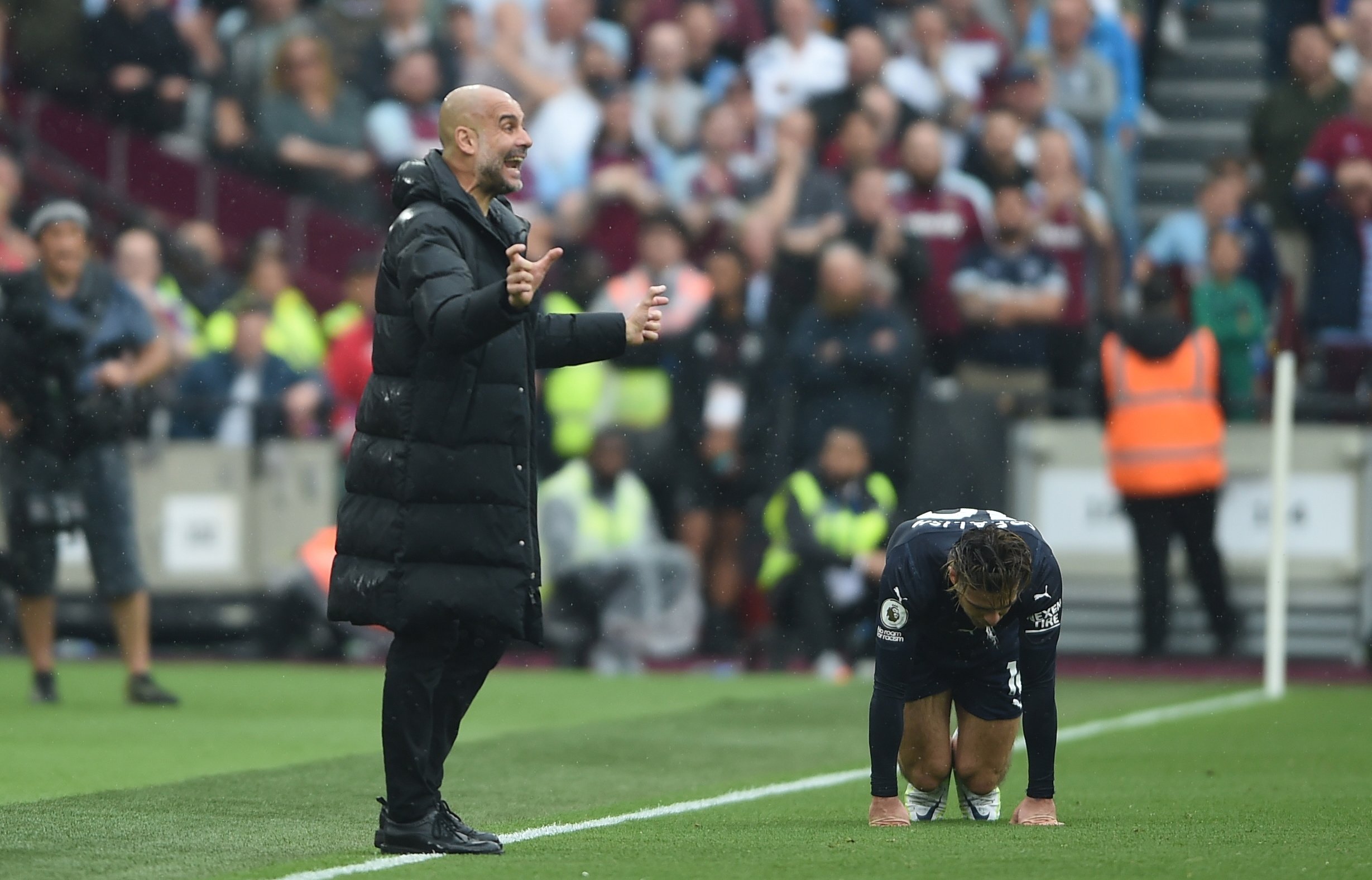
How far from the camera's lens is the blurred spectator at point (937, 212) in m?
17.7

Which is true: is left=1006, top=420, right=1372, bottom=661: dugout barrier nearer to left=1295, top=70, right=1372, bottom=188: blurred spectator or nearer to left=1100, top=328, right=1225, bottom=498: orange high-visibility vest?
left=1100, top=328, right=1225, bottom=498: orange high-visibility vest

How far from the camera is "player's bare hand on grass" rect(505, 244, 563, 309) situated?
6.73 metres

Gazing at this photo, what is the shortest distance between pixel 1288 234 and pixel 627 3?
249 inches

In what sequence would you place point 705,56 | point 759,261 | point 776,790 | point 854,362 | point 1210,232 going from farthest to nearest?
point 705,56, point 759,261, point 1210,232, point 854,362, point 776,790

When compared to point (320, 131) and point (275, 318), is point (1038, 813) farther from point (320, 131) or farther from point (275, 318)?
point (320, 131)

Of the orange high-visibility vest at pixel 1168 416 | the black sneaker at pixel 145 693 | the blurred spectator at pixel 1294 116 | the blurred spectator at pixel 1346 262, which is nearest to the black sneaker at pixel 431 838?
the black sneaker at pixel 145 693

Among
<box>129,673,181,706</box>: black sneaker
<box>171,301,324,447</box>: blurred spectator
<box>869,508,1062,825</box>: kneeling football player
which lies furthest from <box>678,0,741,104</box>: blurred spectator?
<box>869,508,1062,825</box>: kneeling football player

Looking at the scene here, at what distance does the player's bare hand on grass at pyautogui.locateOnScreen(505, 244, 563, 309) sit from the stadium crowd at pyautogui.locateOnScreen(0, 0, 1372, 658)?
8.84m

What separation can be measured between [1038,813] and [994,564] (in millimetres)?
1092

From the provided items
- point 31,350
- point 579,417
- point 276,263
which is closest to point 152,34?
point 276,263

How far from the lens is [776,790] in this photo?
9.80 metres

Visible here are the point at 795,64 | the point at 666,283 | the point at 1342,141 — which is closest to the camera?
the point at 666,283

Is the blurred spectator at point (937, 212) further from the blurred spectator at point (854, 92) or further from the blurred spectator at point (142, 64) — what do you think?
the blurred spectator at point (142, 64)

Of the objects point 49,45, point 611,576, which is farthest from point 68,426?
point 49,45
